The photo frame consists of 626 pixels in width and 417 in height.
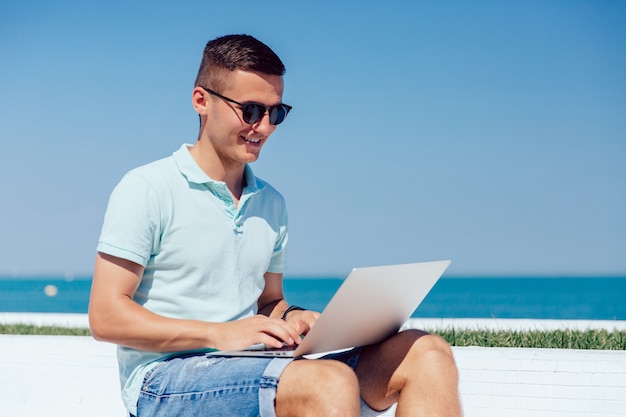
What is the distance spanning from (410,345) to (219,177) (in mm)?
827

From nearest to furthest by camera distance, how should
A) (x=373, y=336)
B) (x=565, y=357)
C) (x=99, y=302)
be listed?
1. (x=99, y=302)
2. (x=373, y=336)
3. (x=565, y=357)

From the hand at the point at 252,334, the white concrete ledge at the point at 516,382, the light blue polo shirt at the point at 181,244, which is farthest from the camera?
the white concrete ledge at the point at 516,382

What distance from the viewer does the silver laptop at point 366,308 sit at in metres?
2.38

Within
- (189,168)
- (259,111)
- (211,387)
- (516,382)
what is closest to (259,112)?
(259,111)

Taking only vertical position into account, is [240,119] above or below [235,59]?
below

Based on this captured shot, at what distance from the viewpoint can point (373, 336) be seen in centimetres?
278

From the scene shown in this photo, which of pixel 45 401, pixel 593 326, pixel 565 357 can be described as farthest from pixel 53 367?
pixel 593 326

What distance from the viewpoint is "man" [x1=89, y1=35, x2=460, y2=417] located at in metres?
2.44

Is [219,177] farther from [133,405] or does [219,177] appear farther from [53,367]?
[53,367]

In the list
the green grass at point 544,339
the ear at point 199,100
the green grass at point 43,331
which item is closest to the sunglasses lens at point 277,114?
the ear at point 199,100

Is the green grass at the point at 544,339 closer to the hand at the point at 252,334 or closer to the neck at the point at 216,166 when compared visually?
the neck at the point at 216,166

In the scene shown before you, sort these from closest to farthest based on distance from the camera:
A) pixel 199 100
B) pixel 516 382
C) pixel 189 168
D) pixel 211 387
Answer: pixel 211 387 → pixel 189 168 → pixel 199 100 → pixel 516 382

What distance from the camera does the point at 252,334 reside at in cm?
255

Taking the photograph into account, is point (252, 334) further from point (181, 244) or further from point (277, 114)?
point (277, 114)
